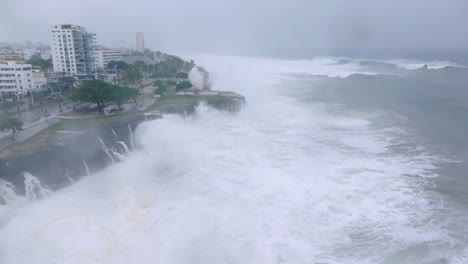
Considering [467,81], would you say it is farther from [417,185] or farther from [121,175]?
[121,175]

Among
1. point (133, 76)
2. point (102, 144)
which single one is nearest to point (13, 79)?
point (133, 76)

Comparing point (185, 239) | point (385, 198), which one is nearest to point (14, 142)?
point (185, 239)

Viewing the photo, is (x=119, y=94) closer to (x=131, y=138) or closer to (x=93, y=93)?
(x=93, y=93)

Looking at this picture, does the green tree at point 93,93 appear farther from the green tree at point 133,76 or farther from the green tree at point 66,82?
the green tree at point 66,82

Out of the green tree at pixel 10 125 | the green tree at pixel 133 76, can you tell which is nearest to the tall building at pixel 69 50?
the green tree at pixel 133 76

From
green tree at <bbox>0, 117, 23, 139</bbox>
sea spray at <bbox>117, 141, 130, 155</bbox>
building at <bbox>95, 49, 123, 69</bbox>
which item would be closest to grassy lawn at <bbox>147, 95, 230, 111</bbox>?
sea spray at <bbox>117, 141, 130, 155</bbox>

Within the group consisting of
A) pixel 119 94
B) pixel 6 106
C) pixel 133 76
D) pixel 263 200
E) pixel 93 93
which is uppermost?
pixel 133 76
